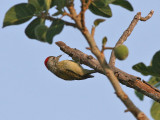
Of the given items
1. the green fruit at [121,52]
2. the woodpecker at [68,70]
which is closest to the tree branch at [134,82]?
the woodpecker at [68,70]

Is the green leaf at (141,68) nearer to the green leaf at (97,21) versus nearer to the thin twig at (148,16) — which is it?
the green leaf at (97,21)

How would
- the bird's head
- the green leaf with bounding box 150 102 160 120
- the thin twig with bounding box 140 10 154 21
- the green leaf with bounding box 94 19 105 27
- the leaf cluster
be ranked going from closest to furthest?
the green leaf with bounding box 94 19 105 27 → the leaf cluster → the green leaf with bounding box 150 102 160 120 → the thin twig with bounding box 140 10 154 21 → the bird's head

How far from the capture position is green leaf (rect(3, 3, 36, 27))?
10.3 ft

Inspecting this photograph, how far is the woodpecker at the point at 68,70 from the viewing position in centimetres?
698

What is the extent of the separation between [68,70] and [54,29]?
4.22m

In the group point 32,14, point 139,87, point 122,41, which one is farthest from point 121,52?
point 122,41

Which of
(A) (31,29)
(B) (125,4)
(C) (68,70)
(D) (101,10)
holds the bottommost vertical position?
(B) (125,4)

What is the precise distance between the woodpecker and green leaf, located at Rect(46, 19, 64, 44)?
3.98 metres

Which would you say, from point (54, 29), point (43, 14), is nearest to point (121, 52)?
point (54, 29)

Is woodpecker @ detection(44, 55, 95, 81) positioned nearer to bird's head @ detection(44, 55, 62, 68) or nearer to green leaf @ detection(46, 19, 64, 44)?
bird's head @ detection(44, 55, 62, 68)

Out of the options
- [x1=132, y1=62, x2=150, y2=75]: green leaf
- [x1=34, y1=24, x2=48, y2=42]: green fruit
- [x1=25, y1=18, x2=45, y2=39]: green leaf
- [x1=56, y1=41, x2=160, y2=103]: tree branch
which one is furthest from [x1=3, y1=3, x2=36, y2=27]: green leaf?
[x1=56, y1=41, x2=160, y2=103]: tree branch

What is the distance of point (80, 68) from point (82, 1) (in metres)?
4.52

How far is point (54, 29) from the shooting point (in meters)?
2.97

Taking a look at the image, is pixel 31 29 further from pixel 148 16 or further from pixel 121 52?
pixel 148 16
